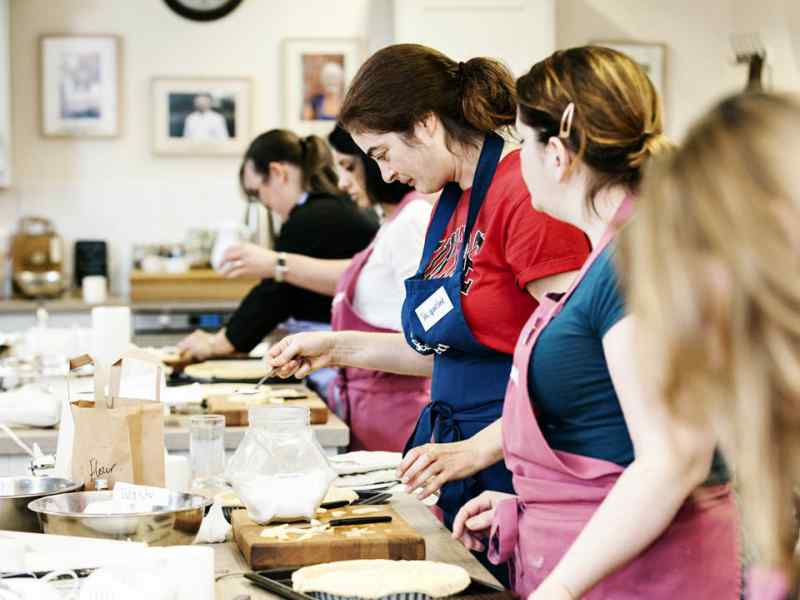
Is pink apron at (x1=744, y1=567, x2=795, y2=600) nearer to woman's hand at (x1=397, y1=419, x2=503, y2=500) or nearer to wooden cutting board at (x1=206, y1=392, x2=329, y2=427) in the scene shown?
woman's hand at (x1=397, y1=419, x2=503, y2=500)

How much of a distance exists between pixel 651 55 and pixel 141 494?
4884mm

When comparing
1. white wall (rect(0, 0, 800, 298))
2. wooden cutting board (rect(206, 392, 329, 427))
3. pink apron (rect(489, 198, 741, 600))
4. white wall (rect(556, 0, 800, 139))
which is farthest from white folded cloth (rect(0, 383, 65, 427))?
white wall (rect(556, 0, 800, 139))

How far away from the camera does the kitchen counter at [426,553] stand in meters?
1.45

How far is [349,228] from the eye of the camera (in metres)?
3.72

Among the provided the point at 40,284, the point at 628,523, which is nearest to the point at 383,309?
the point at 628,523

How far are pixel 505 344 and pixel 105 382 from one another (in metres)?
0.67

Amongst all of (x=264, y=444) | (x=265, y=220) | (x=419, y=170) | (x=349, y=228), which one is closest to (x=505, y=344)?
(x=419, y=170)

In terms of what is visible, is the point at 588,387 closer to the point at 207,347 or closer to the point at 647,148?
the point at 647,148

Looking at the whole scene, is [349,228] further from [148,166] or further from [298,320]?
[148,166]

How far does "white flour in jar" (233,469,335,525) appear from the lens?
65.6 inches

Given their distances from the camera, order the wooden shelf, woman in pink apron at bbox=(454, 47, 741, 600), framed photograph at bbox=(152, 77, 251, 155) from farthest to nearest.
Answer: framed photograph at bbox=(152, 77, 251, 155) → the wooden shelf → woman in pink apron at bbox=(454, 47, 741, 600)

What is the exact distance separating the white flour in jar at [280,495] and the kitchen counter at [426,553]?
7 centimetres

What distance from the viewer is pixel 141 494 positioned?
5.38 feet

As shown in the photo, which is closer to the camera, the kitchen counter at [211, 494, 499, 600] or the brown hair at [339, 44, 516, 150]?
the kitchen counter at [211, 494, 499, 600]
